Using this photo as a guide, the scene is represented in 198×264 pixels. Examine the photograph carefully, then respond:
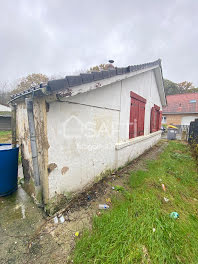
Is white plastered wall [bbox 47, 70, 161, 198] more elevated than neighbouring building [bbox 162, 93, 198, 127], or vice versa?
neighbouring building [bbox 162, 93, 198, 127]

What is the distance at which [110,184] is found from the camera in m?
3.31

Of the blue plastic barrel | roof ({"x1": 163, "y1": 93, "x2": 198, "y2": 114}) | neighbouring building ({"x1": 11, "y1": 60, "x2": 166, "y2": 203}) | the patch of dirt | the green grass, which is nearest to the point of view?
the green grass

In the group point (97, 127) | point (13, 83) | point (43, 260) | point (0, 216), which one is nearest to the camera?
point (43, 260)

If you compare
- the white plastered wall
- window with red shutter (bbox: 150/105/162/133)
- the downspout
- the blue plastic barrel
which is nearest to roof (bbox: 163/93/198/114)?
window with red shutter (bbox: 150/105/162/133)

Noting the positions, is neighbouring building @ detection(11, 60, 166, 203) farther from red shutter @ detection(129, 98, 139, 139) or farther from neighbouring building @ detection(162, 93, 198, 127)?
neighbouring building @ detection(162, 93, 198, 127)

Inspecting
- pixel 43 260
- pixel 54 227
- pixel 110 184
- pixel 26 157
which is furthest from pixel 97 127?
pixel 43 260

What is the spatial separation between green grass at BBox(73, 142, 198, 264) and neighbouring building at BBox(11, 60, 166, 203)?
3.34 feet

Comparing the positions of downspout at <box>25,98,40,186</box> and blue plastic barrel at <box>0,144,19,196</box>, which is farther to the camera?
blue plastic barrel at <box>0,144,19,196</box>

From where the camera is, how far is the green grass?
1.51m

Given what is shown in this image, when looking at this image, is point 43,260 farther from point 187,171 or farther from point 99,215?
point 187,171

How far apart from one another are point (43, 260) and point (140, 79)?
599 cm

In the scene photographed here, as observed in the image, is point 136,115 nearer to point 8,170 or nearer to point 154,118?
point 154,118

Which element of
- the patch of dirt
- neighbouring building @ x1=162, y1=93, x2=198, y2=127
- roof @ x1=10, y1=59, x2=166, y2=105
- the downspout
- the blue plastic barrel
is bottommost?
the patch of dirt

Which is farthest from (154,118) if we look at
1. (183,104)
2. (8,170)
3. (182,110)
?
(183,104)
